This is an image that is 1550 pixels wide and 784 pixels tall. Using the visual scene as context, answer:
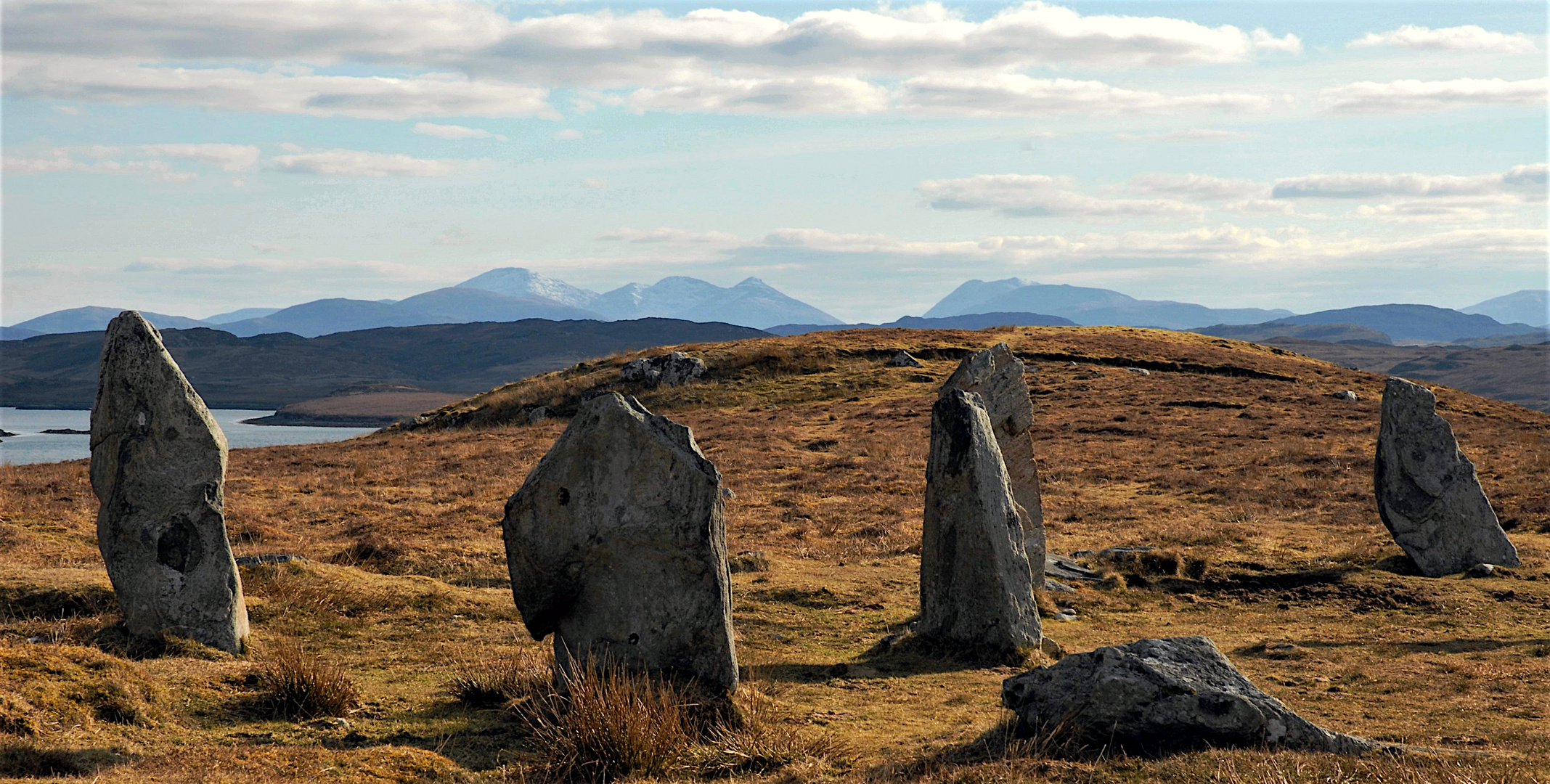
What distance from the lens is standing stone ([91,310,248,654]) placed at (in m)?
11.1

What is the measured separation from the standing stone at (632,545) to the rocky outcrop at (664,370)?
45315mm

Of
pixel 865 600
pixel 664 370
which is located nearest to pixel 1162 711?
pixel 865 600

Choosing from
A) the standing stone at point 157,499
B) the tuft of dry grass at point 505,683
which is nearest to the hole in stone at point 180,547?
the standing stone at point 157,499

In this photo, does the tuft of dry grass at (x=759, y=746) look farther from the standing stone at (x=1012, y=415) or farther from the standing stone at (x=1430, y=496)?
the standing stone at (x=1430, y=496)

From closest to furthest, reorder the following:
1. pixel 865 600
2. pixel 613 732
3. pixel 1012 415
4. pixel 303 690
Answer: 1. pixel 613 732
2. pixel 303 690
3. pixel 865 600
4. pixel 1012 415

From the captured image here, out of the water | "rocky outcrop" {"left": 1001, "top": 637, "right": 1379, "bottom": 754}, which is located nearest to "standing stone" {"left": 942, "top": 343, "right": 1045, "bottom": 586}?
"rocky outcrop" {"left": 1001, "top": 637, "right": 1379, "bottom": 754}

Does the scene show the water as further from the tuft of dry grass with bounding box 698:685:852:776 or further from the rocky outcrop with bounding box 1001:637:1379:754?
the rocky outcrop with bounding box 1001:637:1379:754

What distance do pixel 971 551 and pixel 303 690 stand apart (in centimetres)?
704

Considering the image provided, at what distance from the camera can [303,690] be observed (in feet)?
29.9

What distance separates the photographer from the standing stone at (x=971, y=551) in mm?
12688

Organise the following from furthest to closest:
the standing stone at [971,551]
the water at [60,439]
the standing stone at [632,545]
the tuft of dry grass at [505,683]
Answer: the water at [60,439] < the standing stone at [971,551] < the tuft of dry grass at [505,683] < the standing stone at [632,545]

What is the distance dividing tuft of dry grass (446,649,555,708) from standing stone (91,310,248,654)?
292 cm

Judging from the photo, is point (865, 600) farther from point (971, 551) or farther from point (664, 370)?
point (664, 370)

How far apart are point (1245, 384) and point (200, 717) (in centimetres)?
5049
